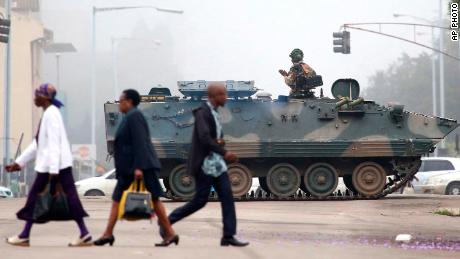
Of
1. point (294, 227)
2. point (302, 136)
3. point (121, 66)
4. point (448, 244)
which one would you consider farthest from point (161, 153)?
point (121, 66)

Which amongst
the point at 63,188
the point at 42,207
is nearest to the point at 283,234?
the point at 63,188

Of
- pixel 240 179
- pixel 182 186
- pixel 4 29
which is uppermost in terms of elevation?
pixel 4 29

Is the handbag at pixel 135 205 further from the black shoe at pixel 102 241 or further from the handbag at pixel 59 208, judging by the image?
the handbag at pixel 59 208

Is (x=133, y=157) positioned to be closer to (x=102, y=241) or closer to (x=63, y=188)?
(x=63, y=188)

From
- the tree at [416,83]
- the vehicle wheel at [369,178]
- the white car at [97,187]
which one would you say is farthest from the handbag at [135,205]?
the tree at [416,83]

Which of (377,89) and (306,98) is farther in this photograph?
(377,89)

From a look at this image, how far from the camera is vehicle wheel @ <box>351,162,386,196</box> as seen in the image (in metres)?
25.7

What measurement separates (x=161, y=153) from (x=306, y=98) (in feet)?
11.6

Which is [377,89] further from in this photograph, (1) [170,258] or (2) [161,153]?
(1) [170,258]

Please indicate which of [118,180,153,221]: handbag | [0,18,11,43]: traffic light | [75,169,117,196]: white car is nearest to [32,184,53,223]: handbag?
[118,180,153,221]: handbag

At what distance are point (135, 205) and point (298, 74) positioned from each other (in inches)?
595

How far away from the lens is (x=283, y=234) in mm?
15258

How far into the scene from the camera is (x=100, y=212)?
20.2m

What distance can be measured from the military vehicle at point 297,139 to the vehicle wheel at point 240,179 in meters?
0.02
